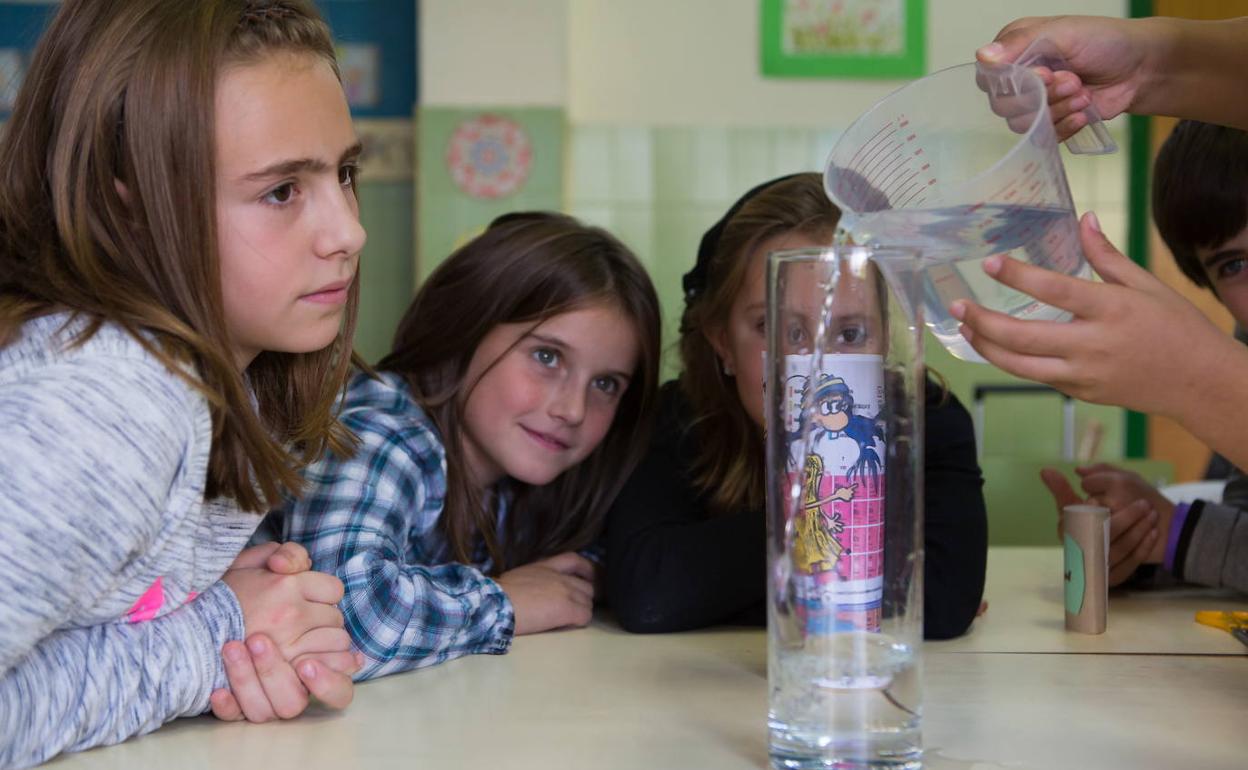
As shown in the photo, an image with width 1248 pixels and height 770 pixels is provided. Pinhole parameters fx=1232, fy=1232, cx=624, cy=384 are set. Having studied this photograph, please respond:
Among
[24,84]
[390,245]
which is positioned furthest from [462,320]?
[390,245]

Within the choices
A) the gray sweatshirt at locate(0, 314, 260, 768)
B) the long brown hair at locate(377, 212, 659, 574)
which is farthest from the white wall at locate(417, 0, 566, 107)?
the gray sweatshirt at locate(0, 314, 260, 768)

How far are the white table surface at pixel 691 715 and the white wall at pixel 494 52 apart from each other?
8.07 ft

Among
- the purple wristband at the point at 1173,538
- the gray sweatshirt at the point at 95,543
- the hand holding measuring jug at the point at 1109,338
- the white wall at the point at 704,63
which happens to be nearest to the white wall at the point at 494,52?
the white wall at the point at 704,63

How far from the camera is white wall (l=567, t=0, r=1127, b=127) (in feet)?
11.4

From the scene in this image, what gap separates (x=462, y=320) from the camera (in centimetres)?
146

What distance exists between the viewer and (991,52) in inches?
35.5

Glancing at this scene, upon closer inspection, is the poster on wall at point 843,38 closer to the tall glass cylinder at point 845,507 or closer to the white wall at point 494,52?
the white wall at point 494,52

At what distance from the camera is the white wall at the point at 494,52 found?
10.8ft

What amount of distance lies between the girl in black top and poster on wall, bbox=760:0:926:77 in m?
2.14

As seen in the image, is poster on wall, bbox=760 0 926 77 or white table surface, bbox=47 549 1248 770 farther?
poster on wall, bbox=760 0 926 77

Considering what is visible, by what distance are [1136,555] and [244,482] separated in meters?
0.93

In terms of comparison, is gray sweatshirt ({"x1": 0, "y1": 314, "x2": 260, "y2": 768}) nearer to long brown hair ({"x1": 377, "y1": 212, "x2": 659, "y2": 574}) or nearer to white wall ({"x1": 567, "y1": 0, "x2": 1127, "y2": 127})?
long brown hair ({"x1": 377, "y1": 212, "x2": 659, "y2": 574})

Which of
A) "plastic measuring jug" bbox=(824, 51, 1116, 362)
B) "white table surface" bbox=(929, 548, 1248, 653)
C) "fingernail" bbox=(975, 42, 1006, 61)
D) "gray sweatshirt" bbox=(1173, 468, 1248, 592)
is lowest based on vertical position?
"white table surface" bbox=(929, 548, 1248, 653)

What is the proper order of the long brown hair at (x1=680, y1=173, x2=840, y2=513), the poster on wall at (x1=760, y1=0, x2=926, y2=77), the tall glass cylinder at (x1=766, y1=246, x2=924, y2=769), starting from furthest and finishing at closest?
the poster on wall at (x1=760, y1=0, x2=926, y2=77), the long brown hair at (x1=680, y1=173, x2=840, y2=513), the tall glass cylinder at (x1=766, y1=246, x2=924, y2=769)
